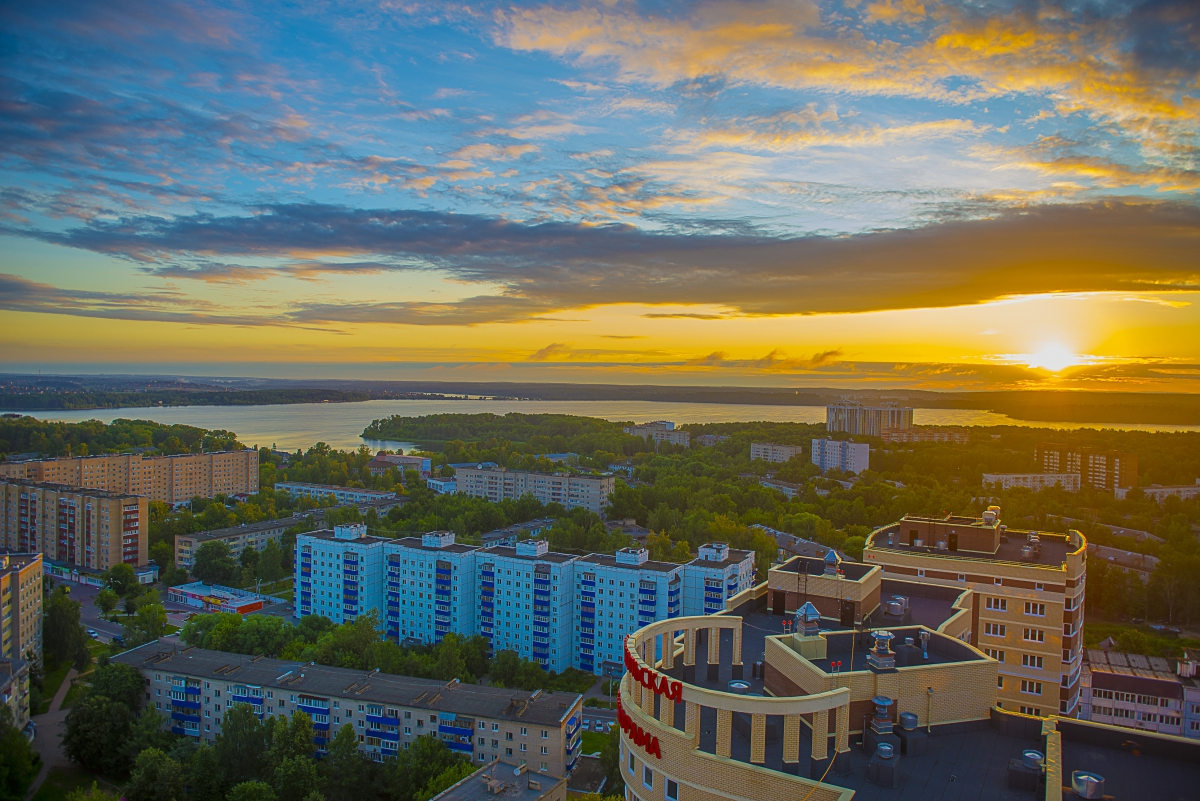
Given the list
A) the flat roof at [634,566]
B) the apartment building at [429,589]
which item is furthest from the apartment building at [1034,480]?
the apartment building at [429,589]

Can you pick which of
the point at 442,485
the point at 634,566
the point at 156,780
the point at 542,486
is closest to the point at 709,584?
the point at 634,566

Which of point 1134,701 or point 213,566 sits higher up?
point 1134,701

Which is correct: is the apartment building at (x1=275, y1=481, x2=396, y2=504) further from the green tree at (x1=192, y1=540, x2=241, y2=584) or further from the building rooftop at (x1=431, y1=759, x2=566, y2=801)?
the building rooftop at (x1=431, y1=759, x2=566, y2=801)

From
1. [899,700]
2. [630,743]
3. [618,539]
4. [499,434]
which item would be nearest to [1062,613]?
[899,700]

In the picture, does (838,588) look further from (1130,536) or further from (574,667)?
(1130,536)

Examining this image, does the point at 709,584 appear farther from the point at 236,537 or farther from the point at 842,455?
the point at 842,455
